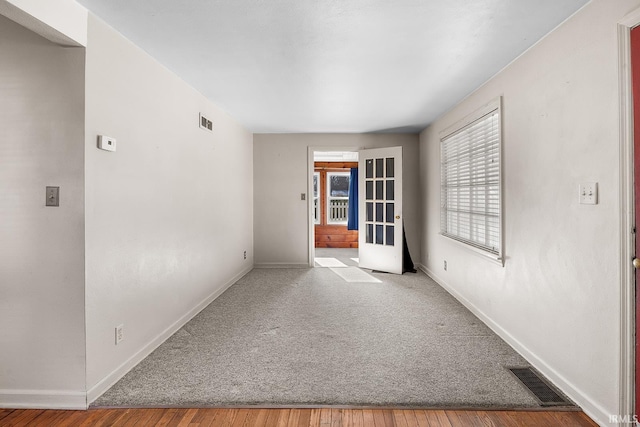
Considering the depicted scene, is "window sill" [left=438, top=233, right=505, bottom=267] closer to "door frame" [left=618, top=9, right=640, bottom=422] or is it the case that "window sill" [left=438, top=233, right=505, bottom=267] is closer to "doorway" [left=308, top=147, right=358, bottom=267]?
"door frame" [left=618, top=9, right=640, bottom=422]

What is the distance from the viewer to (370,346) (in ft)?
8.77

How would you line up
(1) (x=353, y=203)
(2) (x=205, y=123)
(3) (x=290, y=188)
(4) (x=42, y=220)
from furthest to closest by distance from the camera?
(1) (x=353, y=203) → (3) (x=290, y=188) → (2) (x=205, y=123) → (4) (x=42, y=220)

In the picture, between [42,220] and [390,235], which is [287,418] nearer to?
[42,220]

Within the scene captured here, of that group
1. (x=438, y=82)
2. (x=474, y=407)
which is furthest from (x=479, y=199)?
(x=474, y=407)

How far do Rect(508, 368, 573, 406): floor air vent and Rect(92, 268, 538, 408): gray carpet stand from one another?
0.06m

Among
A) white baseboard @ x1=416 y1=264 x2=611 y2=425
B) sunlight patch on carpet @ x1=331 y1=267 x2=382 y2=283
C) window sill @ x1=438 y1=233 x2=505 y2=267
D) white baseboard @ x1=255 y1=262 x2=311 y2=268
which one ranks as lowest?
white baseboard @ x1=416 y1=264 x2=611 y2=425

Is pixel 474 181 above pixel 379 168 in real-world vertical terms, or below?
below

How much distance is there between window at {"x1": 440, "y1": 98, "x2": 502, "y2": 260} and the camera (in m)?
3.04

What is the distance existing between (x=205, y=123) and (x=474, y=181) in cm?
289

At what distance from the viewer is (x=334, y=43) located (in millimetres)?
2387

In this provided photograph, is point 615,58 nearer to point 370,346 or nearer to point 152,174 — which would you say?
point 370,346

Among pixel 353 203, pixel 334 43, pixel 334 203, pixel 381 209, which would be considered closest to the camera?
pixel 334 43

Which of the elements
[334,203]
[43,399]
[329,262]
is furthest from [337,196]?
[43,399]

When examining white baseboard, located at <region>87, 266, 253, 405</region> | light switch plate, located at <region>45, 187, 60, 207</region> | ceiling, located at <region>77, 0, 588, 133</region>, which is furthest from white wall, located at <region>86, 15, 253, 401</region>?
ceiling, located at <region>77, 0, 588, 133</region>
